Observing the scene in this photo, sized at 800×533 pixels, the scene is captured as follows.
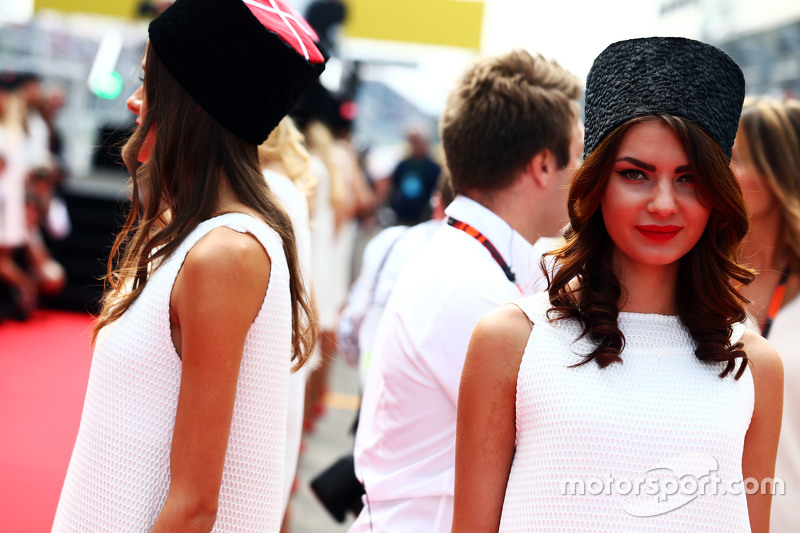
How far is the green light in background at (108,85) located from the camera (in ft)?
37.9

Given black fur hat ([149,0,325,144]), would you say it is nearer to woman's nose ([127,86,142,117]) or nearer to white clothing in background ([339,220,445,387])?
woman's nose ([127,86,142,117])

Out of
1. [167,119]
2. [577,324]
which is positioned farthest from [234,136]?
[577,324]

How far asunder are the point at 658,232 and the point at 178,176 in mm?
939

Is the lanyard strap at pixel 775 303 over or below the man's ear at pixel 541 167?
below

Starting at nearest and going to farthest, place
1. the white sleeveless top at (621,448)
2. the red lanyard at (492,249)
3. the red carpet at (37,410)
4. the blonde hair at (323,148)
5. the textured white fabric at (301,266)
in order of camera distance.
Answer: the white sleeveless top at (621,448) → the red lanyard at (492,249) → the textured white fabric at (301,266) → the red carpet at (37,410) → the blonde hair at (323,148)

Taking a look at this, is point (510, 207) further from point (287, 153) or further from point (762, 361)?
point (287, 153)

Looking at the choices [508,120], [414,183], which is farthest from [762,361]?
[414,183]

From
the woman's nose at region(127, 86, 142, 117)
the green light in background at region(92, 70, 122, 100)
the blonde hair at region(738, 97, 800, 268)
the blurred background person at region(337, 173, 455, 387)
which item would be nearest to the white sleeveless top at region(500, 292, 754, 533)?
the woman's nose at region(127, 86, 142, 117)

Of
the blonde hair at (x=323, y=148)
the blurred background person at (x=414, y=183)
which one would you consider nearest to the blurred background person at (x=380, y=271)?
the blonde hair at (x=323, y=148)

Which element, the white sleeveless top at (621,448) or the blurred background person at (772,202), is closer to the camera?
the white sleeveless top at (621,448)

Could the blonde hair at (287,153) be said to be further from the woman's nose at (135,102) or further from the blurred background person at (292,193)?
the woman's nose at (135,102)

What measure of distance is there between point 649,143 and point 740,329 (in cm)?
44

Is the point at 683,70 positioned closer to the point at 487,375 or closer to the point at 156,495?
the point at 487,375

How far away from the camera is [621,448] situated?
4.80 feet
